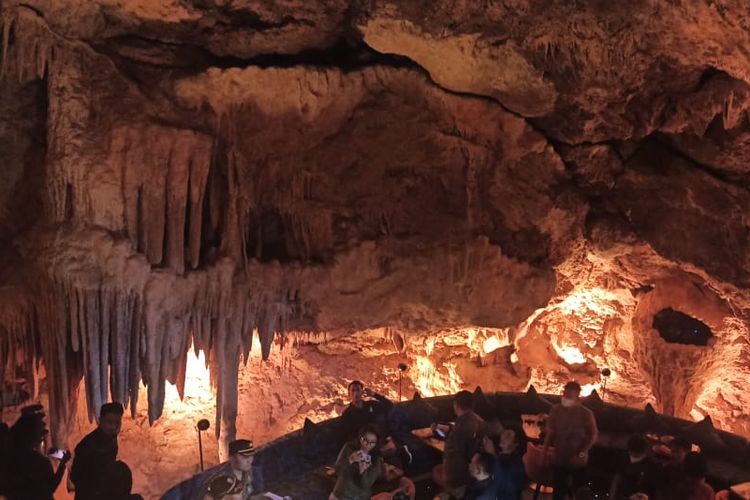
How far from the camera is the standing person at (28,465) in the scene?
521 cm

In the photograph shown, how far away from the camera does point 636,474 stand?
5230 mm

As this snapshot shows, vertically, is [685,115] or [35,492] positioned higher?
[685,115]

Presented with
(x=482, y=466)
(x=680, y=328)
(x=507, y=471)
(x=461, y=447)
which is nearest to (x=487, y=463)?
(x=482, y=466)

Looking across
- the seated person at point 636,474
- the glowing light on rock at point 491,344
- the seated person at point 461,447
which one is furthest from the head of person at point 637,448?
the glowing light on rock at point 491,344

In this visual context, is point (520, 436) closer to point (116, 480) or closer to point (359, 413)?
point (359, 413)

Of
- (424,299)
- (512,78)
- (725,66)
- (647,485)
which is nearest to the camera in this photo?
(647,485)

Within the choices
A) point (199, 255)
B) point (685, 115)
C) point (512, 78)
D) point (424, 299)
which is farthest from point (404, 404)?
point (685, 115)

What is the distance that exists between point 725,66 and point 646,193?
2.11m

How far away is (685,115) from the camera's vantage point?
22.7ft

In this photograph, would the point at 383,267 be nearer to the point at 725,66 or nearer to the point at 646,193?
the point at 646,193

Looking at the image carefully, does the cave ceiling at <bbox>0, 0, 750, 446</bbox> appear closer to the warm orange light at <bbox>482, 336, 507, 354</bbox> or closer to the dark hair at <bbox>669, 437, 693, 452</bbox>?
the warm orange light at <bbox>482, 336, 507, 354</bbox>

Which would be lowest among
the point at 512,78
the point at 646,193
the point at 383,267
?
the point at 383,267

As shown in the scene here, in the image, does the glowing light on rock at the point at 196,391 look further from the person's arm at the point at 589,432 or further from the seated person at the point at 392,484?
the person's arm at the point at 589,432

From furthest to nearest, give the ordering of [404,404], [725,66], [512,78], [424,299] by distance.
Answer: [424,299] < [404,404] < [512,78] < [725,66]
